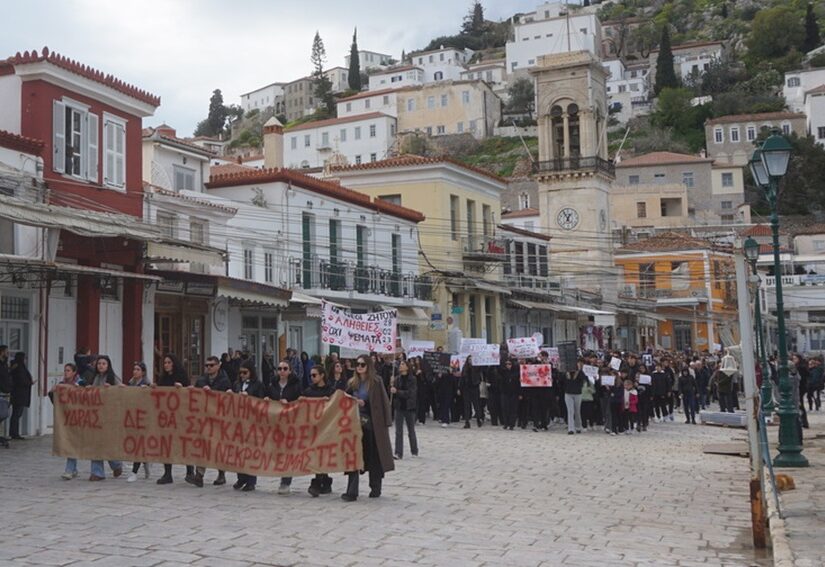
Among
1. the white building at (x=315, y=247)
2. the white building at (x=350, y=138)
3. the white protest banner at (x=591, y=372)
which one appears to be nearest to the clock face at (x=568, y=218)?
the white building at (x=315, y=247)

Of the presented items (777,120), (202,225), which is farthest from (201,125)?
(202,225)

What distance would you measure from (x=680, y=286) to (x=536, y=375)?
156 ft

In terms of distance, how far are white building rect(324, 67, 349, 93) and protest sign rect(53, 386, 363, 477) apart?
158581 millimetres

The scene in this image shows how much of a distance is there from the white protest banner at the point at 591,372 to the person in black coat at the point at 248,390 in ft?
38.6

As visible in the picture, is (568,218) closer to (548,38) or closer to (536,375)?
(536,375)

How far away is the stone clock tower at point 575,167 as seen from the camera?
61812mm

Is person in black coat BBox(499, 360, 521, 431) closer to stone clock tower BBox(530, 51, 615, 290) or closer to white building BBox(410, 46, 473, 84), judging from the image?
stone clock tower BBox(530, 51, 615, 290)

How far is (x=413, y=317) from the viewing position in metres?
38.2

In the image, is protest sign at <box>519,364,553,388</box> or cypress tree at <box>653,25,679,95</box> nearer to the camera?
protest sign at <box>519,364,553,388</box>

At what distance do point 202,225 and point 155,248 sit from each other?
6.95 meters

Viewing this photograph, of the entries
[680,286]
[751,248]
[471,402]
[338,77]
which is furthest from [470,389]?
[338,77]

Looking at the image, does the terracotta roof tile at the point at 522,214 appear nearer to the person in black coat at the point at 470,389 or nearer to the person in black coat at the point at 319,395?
the person in black coat at the point at 470,389

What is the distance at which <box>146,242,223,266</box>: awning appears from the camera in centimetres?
2091

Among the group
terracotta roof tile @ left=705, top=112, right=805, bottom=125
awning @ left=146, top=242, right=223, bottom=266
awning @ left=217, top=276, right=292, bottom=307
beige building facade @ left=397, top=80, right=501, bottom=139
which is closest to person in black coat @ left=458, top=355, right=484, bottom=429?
awning @ left=217, top=276, right=292, bottom=307
